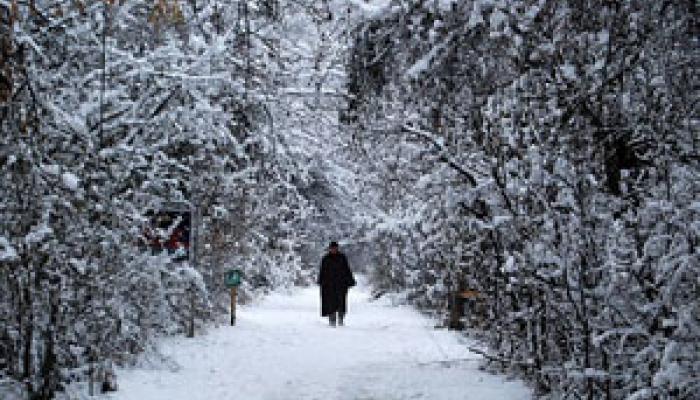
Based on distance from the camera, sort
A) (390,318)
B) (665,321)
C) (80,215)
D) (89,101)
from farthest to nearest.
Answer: (390,318) < (89,101) < (80,215) < (665,321)

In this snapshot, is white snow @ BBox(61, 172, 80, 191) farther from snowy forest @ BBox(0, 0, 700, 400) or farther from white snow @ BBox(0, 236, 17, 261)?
white snow @ BBox(0, 236, 17, 261)

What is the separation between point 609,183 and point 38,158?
13.7 ft

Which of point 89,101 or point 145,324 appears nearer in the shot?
point 89,101

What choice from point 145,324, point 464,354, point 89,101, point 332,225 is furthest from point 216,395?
point 332,225

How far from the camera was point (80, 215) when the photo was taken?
260 inches

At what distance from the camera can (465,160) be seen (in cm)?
873

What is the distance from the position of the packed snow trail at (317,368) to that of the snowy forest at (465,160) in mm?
456

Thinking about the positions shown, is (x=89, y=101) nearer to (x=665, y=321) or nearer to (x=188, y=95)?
(x=188, y=95)

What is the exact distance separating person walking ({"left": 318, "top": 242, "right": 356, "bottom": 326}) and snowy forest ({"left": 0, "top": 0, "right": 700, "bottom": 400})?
6596mm

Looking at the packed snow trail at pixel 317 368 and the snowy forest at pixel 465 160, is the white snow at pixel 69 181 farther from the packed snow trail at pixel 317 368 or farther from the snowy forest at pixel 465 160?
the packed snow trail at pixel 317 368

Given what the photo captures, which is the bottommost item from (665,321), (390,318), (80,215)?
(390,318)

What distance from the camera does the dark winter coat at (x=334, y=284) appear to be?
1653 centimetres

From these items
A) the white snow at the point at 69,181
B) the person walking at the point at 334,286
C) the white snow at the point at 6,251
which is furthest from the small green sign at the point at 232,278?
the white snow at the point at 6,251

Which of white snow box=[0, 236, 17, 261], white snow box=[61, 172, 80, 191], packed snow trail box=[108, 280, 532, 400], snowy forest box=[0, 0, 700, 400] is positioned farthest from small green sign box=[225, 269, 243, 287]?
white snow box=[0, 236, 17, 261]
